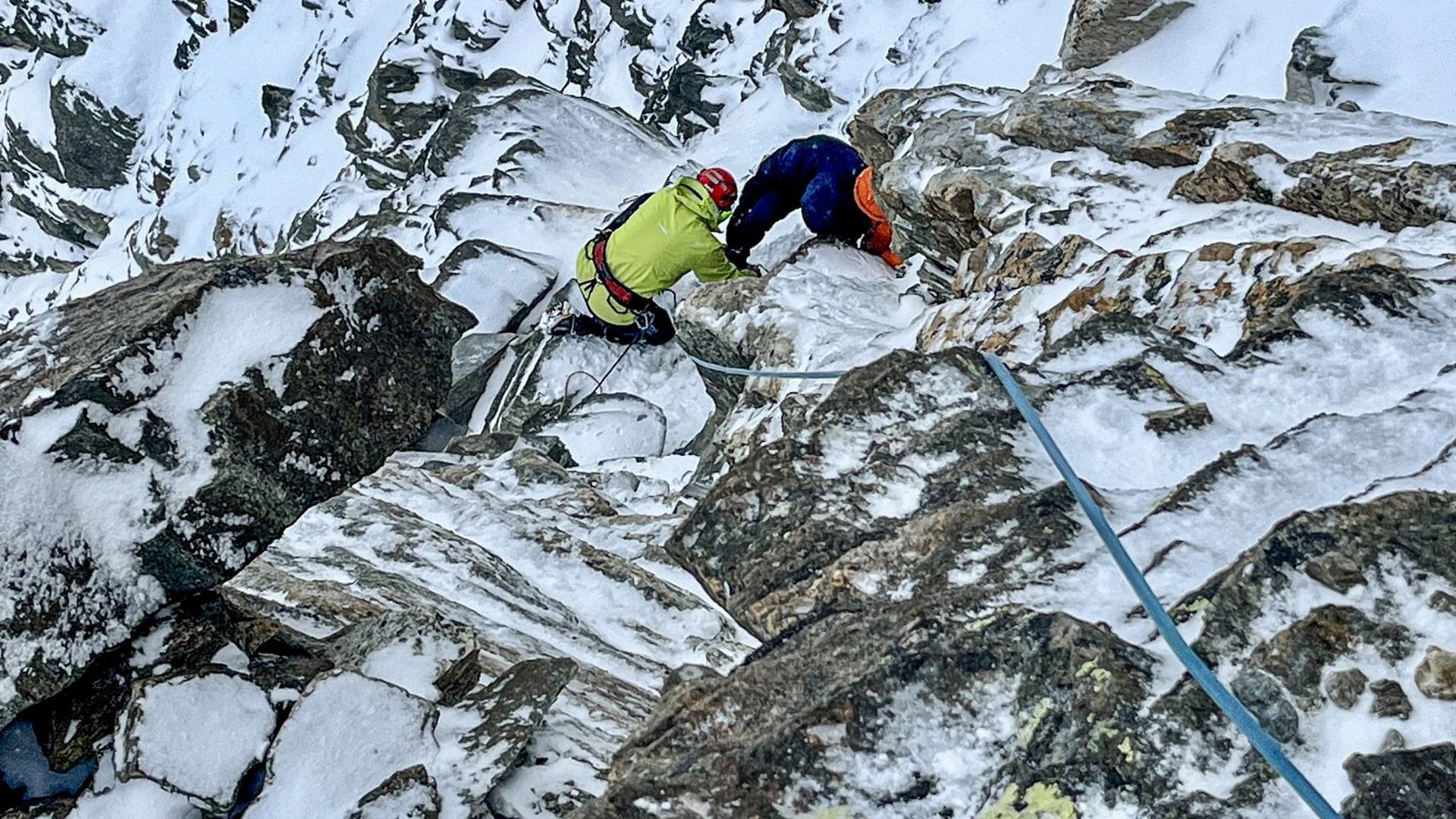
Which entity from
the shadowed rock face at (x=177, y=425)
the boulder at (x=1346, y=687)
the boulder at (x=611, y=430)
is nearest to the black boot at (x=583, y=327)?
the boulder at (x=611, y=430)

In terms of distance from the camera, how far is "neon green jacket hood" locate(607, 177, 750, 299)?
8.23 metres

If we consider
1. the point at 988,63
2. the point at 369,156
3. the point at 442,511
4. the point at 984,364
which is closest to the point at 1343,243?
the point at 984,364

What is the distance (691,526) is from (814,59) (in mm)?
11405

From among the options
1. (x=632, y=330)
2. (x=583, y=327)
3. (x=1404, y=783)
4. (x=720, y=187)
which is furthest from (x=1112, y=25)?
(x=1404, y=783)

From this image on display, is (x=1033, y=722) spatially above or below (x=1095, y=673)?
below

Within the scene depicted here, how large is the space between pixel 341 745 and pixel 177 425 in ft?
4.26

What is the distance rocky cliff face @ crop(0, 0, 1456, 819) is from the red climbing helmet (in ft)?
3.23

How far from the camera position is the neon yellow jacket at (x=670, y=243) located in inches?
324

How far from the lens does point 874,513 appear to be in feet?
10.1

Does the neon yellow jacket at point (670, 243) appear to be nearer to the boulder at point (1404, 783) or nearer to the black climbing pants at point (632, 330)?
the black climbing pants at point (632, 330)

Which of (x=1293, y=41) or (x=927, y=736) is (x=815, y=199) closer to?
(x=1293, y=41)

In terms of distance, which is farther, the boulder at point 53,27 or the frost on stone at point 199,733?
the boulder at point 53,27

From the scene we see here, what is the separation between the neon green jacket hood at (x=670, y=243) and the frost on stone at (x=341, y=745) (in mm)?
5513

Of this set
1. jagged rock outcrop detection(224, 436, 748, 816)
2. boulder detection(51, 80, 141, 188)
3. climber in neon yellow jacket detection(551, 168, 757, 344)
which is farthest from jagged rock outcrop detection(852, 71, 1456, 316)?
boulder detection(51, 80, 141, 188)
